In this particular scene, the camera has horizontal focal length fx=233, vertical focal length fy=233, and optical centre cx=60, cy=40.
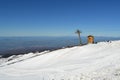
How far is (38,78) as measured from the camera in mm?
20531

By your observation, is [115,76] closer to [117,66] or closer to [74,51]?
[117,66]

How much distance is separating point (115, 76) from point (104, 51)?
10861mm

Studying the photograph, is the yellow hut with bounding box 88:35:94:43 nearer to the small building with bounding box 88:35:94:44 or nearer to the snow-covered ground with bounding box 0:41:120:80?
the small building with bounding box 88:35:94:44

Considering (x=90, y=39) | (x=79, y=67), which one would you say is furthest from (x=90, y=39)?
(x=79, y=67)

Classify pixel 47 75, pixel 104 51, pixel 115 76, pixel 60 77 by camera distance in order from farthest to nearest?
pixel 104 51 < pixel 47 75 < pixel 60 77 < pixel 115 76

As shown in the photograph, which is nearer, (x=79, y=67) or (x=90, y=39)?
(x=79, y=67)

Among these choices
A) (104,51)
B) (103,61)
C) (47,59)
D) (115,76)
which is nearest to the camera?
(115,76)

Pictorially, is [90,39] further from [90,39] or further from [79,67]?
[79,67]

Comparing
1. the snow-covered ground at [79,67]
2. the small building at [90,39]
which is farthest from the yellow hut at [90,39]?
the snow-covered ground at [79,67]

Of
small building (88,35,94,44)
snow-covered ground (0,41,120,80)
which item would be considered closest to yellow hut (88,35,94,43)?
small building (88,35,94,44)

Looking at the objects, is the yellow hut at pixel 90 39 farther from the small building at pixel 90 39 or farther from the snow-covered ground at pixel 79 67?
the snow-covered ground at pixel 79 67

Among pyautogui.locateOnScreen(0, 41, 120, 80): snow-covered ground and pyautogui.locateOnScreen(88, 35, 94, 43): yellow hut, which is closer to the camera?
pyautogui.locateOnScreen(0, 41, 120, 80): snow-covered ground

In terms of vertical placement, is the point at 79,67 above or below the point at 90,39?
below

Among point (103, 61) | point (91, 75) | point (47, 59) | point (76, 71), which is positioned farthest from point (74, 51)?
point (91, 75)
